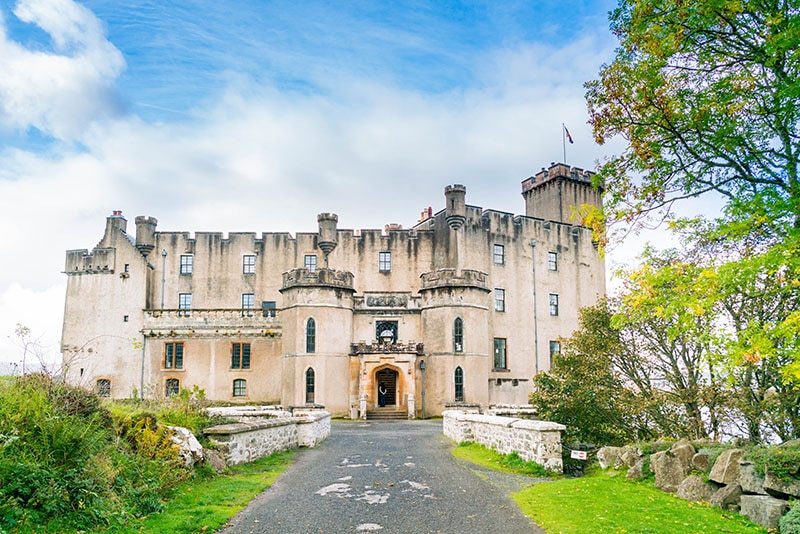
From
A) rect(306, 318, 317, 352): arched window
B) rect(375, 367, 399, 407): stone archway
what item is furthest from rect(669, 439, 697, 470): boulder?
rect(375, 367, 399, 407): stone archway

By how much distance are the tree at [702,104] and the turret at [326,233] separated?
2908 cm

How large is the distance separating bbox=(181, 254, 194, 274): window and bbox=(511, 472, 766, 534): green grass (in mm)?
33507

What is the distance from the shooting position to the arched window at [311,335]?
114ft

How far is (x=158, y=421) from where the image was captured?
13305 millimetres

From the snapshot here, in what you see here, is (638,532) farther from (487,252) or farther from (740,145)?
(487,252)

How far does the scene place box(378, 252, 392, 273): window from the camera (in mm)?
42594

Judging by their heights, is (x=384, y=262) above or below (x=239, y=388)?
above

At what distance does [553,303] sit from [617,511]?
34510mm

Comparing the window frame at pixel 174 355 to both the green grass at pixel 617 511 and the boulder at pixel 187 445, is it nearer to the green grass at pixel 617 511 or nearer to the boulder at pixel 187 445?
the boulder at pixel 187 445

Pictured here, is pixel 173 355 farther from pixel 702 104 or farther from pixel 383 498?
pixel 702 104

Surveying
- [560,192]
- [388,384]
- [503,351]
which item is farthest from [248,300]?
[560,192]

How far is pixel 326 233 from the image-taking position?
42.3 m

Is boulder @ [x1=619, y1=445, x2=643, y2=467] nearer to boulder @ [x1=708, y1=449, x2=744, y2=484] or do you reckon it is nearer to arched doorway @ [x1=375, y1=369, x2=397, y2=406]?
boulder @ [x1=708, y1=449, x2=744, y2=484]

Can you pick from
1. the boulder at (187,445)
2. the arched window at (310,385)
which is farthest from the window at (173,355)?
the boulder at (187,445)
